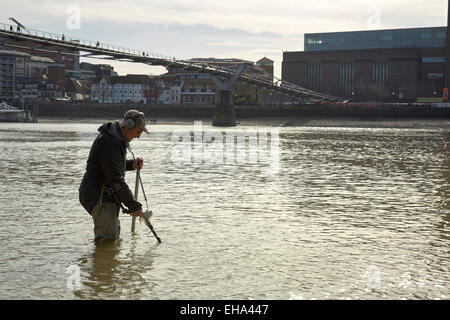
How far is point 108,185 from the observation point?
28.1 ft

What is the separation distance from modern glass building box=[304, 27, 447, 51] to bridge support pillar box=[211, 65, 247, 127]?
267 ft

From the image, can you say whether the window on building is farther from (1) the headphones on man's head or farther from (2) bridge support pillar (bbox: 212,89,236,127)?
(1) the headphones on man's head

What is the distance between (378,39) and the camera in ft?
579

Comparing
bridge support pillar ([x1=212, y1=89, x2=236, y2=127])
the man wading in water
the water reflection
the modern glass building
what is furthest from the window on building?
the man wading in water

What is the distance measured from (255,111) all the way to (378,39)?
241ft

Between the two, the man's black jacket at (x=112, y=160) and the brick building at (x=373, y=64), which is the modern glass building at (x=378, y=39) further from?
the man's black jacket at (x=112, y=160)

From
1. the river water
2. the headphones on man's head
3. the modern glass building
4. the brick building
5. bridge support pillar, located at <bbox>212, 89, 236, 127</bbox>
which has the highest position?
the modern glass building

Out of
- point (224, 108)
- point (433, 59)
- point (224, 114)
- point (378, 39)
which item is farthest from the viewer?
point (378, 39)

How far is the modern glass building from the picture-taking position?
170 m

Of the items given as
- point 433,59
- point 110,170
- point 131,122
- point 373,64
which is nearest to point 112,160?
point 110,170

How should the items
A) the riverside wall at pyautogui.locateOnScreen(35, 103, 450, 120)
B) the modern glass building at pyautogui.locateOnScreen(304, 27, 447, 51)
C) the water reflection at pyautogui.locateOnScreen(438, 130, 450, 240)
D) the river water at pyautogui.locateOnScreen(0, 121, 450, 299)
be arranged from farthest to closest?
1. the modern glass building at pyautogui.locateOnScreen(304, 27, 447, 51)
2. the riverside wall at pyautogui.locateOnScreen(35, 103, 450, 120)
3. the water reflection at pyautogui.locateOnScreen(438, 130, 450, 240)
4. the river water at pyautogui.locateOnScreen(0, 121, 450, 299)

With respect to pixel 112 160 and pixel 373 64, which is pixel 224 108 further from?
pixel 112 160

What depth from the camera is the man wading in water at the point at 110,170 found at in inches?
328
